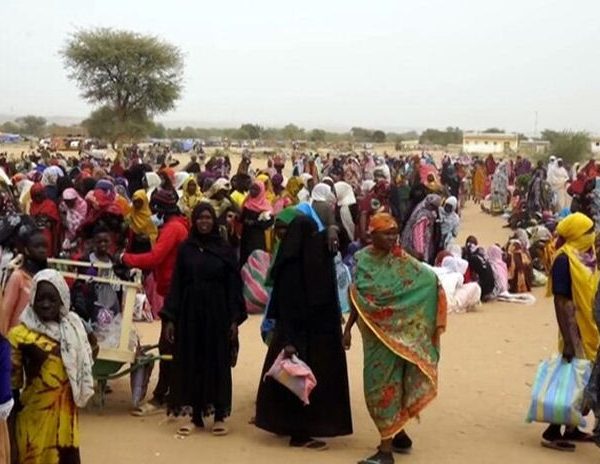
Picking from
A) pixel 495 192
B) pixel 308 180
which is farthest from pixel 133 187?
pixel 495 192

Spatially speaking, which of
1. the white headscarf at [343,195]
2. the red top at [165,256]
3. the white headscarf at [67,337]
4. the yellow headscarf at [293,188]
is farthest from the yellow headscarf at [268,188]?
the white headscarf at [67,337]

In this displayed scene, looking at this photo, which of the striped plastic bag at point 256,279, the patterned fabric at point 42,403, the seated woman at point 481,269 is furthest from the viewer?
the seated woman at point 481,269

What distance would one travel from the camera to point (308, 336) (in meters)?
5.96

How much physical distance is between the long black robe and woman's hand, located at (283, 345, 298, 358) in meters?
0.51

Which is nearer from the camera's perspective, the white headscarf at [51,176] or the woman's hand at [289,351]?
the woman's hand at [289,351]

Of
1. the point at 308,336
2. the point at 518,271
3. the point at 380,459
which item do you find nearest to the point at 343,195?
the point at 518,271

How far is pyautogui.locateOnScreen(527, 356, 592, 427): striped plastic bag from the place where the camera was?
19.4ft

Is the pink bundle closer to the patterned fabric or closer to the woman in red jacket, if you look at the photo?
the woman in red jacket

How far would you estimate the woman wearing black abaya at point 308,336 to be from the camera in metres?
5.90

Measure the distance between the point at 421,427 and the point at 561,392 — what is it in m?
1.11

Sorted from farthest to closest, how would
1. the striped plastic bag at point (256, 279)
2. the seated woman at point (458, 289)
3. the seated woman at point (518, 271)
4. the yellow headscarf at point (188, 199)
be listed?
the seated woman at point (518, 271)
the seated woman at point (458, 289)
the yellow headscarf at point (188, 199)
the striped plastic bag at point (256, 279)

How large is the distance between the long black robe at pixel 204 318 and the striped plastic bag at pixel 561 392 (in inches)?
79.3

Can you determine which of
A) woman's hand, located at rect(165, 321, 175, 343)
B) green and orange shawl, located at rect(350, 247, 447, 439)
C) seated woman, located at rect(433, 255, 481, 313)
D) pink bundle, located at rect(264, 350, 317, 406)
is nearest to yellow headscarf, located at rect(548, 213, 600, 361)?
green and orange shawl, located at rect(350, 247, 447, 439)

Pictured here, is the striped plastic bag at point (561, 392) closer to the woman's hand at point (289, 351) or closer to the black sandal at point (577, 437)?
the black sandal at point (577, 437)
